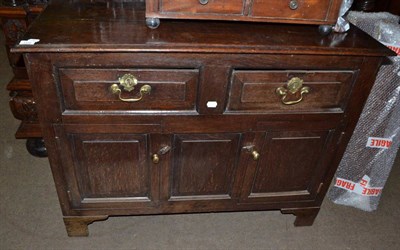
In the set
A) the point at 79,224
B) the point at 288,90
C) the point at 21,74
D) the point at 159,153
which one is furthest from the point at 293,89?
the point at 21,74

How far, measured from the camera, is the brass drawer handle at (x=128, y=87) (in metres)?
1.04

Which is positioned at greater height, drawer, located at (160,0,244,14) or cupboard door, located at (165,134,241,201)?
drawer, located at (160,0,244,14)

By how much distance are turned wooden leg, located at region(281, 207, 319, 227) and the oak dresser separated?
0.47ft

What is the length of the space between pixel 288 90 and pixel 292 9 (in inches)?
9.9

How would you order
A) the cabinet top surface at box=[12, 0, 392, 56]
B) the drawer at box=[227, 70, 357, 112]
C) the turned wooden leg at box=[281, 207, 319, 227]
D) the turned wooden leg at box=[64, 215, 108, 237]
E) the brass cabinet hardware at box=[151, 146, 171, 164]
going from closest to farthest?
the cabinet top surface at box=[12, 0, 392, 56] → the drawer at box=[227, 70, 357, 112] → the brass cabinet hardware at box=[151, 146, 171, 164] → the turned wooden leg at box=[64, 215, 108, 237] → the turned wooden leg at box=[281, 207, 319, 227]

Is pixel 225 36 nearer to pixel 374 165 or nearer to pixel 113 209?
pixel 113 209

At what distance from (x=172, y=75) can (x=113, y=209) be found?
645mm

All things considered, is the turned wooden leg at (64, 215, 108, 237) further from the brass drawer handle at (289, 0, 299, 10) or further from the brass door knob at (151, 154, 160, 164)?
the brass drawer handle at (289, 0, 299, 10)

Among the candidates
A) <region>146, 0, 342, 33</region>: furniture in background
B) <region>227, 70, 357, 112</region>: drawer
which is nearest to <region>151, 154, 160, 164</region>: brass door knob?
<region>227, 70, 357, 112</region>: drawer

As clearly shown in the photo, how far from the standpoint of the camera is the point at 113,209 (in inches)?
54.6

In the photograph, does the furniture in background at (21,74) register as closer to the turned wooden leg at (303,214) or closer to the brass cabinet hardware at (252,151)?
the brass cabinet hardware at (252,151)

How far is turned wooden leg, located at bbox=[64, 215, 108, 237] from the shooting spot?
4.60 ft

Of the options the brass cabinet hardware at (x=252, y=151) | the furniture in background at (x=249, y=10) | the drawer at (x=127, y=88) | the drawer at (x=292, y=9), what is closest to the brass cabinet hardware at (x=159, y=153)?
the drawer at (x=127, y=88)

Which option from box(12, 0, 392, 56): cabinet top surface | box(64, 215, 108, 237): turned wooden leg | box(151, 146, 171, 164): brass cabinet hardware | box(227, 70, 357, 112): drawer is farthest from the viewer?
box(64, 215, 108, 237): turned wooden leg
